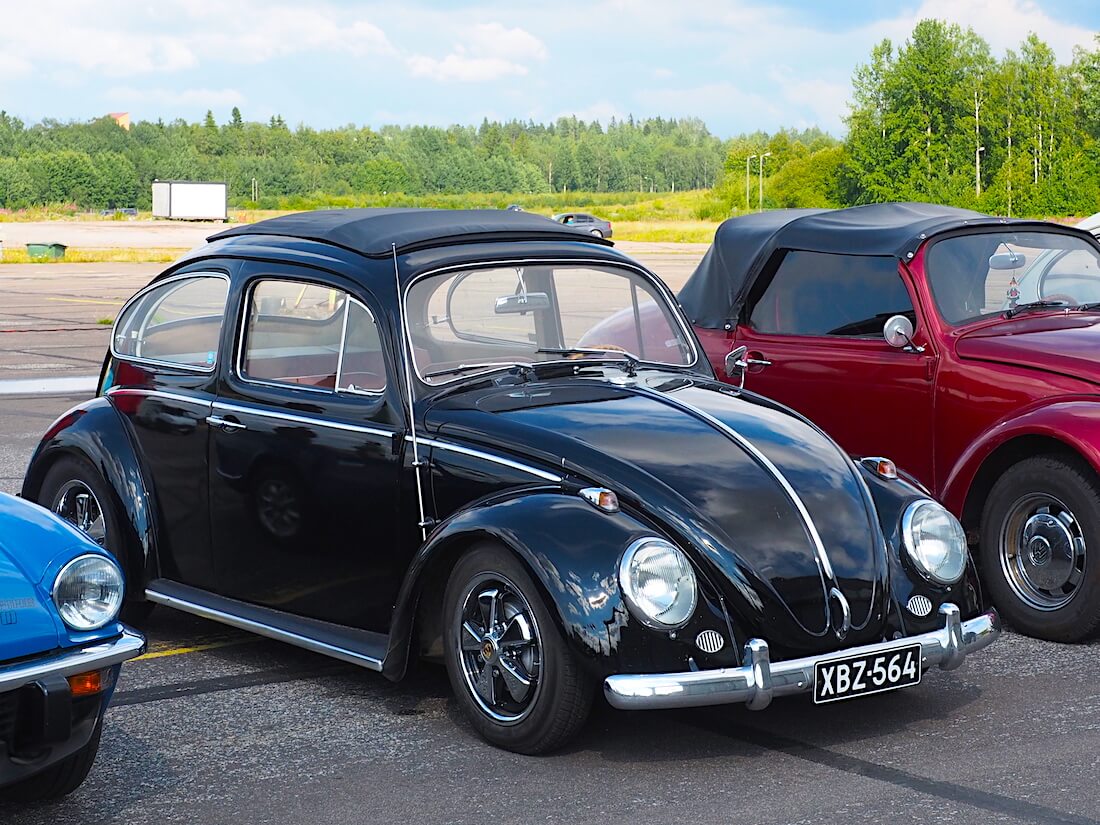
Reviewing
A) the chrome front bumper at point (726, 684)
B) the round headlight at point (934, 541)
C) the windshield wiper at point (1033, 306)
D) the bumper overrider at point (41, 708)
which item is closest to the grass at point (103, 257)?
the windshield wiper at point (1033, 306)

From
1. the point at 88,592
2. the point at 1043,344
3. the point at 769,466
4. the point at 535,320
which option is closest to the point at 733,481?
the point at 769,466

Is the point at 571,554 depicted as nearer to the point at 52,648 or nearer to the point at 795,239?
the point at 52,648

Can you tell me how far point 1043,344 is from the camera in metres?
6.77

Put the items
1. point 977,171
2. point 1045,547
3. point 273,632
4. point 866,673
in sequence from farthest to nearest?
point 977,171, point 1045,547, point 273,632, point 866,673

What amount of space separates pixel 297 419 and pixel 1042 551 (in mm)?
3270

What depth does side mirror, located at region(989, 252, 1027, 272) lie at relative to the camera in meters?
7.43

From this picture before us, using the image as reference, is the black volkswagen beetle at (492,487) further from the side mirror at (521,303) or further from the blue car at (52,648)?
the blue car at (52,648)

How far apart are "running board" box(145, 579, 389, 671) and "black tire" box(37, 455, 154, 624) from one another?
0.21 metres

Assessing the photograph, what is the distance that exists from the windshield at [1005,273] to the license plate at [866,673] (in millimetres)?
2801

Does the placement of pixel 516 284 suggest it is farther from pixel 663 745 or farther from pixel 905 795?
pixel 905 795

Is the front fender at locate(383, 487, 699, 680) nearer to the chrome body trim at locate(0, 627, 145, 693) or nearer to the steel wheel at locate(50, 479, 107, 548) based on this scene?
the chrome body trim at locate(0, 627, 145, 693)

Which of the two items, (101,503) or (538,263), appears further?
(101,503)

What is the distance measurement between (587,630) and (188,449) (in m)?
2.28

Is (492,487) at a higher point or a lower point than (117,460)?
higher
